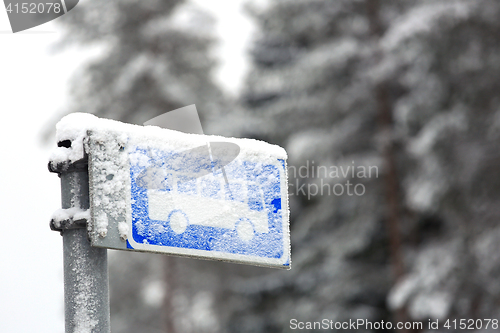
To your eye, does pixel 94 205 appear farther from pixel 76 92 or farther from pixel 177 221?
pixel 76 92

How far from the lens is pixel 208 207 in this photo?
58.7 inches

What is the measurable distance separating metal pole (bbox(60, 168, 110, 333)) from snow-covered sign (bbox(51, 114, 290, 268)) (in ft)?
0.22

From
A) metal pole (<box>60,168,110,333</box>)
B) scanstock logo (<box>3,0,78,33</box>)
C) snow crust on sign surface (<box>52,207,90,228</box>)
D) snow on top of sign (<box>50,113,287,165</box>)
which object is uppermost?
scanstock logo (<box>3,0,78,33</box>)

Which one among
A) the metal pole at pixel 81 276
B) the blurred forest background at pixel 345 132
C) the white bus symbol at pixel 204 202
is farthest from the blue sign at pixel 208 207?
the blurred forest background at pixel 345 132

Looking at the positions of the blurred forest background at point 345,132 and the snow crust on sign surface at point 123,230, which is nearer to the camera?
the snow crust on sign surface at point 123,230

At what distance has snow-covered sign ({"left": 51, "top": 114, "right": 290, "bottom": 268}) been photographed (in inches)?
52.1

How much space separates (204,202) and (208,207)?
19 millimetres

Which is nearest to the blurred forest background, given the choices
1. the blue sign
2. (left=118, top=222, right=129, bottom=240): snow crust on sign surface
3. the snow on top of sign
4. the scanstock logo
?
the scanstock logo

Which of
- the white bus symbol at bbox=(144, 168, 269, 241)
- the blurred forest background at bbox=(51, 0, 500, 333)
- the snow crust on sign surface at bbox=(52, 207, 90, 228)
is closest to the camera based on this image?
the snow crust on sign surface at bbox=(52, 207, 90, 228)

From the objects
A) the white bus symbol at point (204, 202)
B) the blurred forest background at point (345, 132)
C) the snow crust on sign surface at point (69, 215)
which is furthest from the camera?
the blurred forest background at point (345, 132)

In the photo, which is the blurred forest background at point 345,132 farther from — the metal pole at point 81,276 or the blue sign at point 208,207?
the metal pole at point 81,276

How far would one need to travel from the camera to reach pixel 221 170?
5.06 ft

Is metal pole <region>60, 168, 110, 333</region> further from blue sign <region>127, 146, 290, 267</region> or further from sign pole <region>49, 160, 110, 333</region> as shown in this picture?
blue sign <region>127, 146, 290, 267</region>

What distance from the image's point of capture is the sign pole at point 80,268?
1.31m
